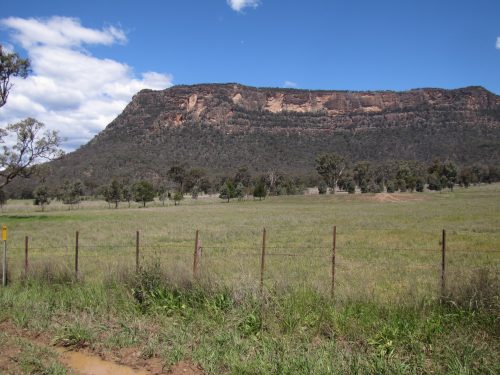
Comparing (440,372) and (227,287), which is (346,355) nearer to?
(440,372)

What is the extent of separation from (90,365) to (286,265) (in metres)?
10.7

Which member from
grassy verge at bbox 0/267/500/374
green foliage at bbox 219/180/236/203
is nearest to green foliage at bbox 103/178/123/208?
green foliage at bbox 219/180/236/203

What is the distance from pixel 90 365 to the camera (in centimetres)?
693

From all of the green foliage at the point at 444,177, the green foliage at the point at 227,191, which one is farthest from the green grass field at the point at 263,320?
the green foliage at the point at 444,177

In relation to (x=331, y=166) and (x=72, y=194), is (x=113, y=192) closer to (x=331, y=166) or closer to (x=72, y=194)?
(x=72, y=194)

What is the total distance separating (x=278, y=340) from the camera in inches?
284

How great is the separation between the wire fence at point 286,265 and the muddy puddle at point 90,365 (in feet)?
9.45

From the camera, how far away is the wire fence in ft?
32.1

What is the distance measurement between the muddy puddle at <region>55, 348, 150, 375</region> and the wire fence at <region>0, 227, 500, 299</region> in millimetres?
2882

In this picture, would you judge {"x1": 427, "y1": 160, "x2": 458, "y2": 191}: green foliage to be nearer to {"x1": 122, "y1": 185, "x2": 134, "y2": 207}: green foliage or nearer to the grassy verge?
{"x1": 122, "y1": 185, "x2": 134, "y2": 207}: green foliage

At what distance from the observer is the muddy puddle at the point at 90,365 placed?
6672 millimetres

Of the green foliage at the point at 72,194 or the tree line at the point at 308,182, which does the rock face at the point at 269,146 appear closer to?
the tree line at the point at 308,182

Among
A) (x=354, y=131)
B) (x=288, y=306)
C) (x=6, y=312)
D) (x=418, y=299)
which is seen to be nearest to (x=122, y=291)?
(x=6, y=312)

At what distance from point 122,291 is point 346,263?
1073 centimetres
